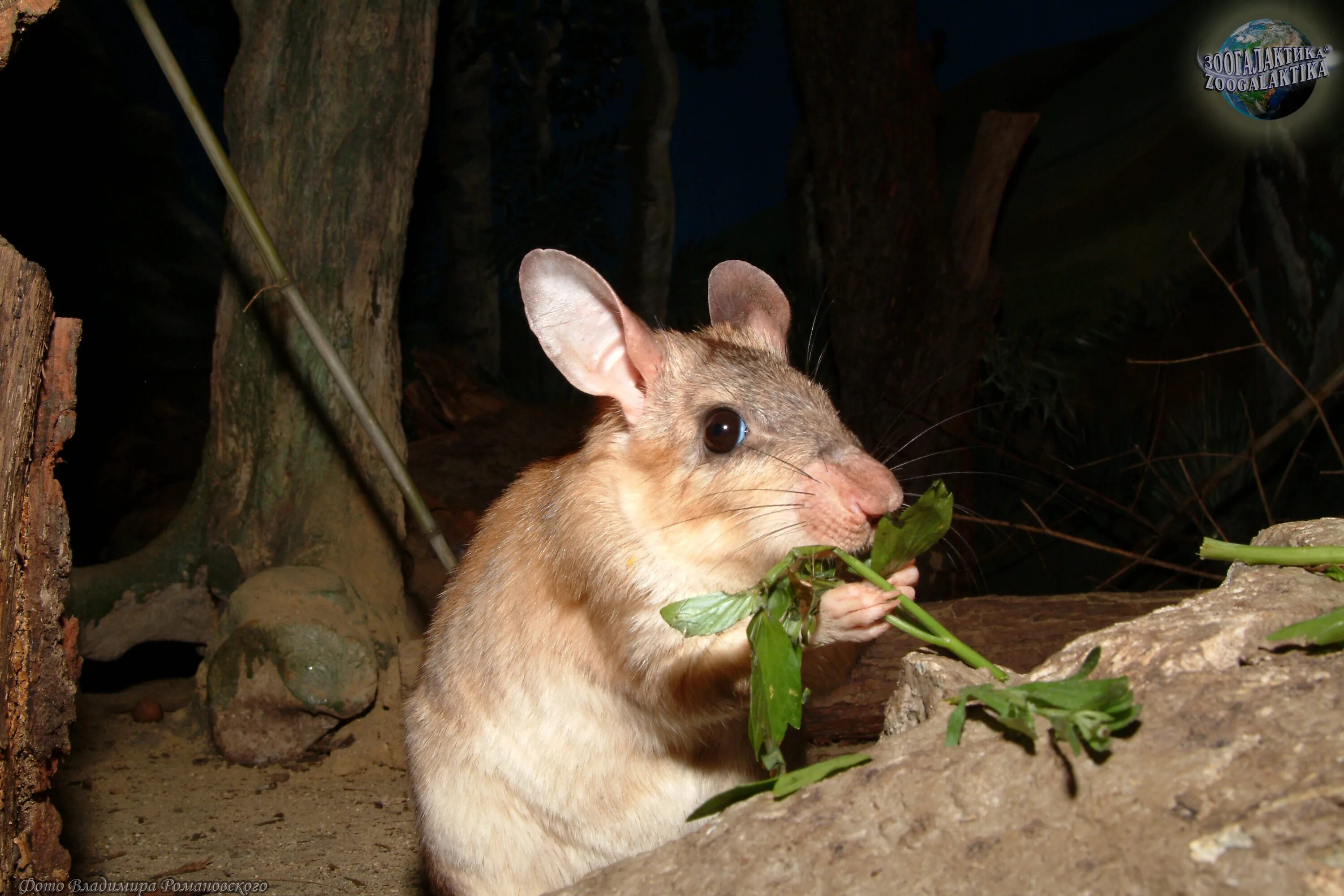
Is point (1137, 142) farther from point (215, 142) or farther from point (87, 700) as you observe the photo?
point (87, 700)

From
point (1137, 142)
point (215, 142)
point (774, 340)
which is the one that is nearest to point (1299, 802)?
point (774, 340)

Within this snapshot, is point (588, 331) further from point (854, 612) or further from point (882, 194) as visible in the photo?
point (882, 194)

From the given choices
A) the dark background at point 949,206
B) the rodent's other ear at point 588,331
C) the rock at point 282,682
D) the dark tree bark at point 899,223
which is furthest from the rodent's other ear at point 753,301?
the dark tree bark at point 899,223

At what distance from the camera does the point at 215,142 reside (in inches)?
159

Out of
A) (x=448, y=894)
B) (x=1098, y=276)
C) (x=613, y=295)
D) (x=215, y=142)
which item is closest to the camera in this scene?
(x=613, y=295)

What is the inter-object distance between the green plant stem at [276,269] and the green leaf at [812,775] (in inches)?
110

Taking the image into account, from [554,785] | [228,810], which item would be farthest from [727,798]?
[228,810]

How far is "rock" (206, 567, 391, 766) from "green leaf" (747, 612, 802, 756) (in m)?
3.71

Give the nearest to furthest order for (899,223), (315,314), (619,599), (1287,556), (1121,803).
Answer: (1121,803) → (1287,556) → (619,599) → (315,314) → (899,223)

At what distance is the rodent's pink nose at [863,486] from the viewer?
8.36 ft

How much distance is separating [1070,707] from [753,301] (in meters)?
2.33

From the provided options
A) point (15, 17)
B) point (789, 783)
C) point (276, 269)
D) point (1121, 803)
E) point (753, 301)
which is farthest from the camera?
point (276, 269)

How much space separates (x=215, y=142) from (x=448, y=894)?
3.05 meters

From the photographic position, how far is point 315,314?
5.62m
